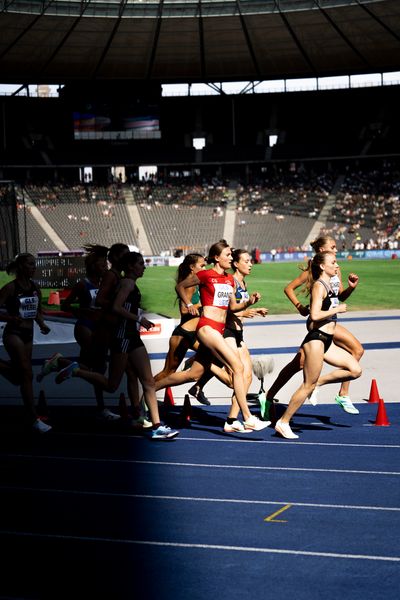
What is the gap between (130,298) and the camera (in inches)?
392

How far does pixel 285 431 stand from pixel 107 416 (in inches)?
95.9

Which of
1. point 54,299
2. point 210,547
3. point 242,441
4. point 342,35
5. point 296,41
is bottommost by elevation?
point 54,299

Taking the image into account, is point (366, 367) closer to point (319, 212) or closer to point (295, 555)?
point (295, 555)

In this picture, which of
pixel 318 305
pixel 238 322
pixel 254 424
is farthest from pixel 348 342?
pixel 254 424

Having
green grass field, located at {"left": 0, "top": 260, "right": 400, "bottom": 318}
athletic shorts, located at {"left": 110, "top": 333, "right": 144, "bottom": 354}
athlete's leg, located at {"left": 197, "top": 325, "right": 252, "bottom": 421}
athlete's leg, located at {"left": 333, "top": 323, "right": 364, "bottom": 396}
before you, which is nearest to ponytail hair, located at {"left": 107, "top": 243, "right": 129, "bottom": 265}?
athletic shorts, located at {"left": 110, "top": 333, "right": 144, "bottom": 354}

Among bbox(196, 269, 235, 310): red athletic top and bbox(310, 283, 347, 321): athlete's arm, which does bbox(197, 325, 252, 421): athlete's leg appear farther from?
bbox(310, 283, 347, 321): athlete's arm

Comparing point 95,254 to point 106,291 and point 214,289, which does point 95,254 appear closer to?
point 106,291

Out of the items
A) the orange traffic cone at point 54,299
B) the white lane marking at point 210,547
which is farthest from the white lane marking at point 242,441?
the orange traffic cone at point 54,299

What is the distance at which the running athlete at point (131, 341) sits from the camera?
9820 mm

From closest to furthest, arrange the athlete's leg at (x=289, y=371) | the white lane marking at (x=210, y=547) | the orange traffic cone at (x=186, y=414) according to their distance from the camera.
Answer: the white lane marking at (x=210, y=547), the athlete's leg at (x=289, y=371), the orange traffic cone at (x=186, y=414)

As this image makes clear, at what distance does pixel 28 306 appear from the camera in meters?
10.3

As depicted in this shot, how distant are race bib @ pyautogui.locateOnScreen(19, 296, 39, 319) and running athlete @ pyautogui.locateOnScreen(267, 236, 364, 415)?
2.86 m

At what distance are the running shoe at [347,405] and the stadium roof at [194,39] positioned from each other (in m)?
53.8

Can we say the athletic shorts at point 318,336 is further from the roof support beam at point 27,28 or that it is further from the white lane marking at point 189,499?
the roof support beam at point 27,28
